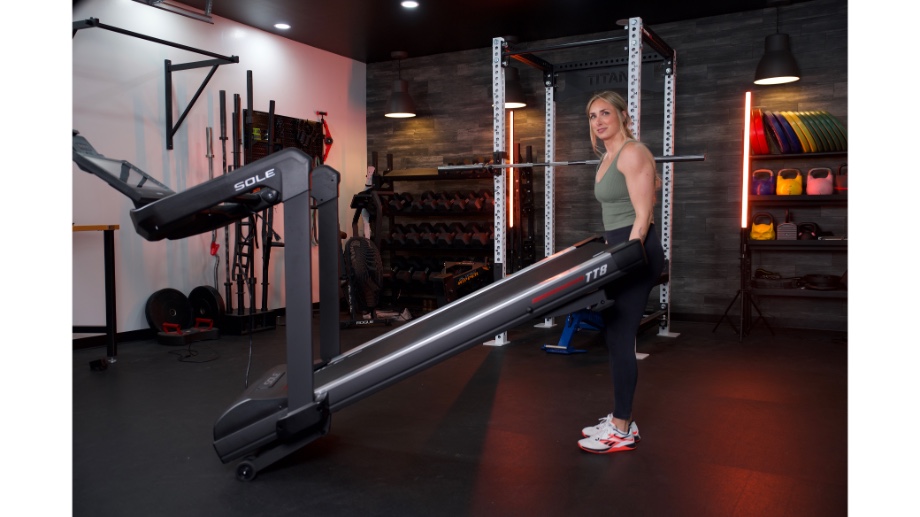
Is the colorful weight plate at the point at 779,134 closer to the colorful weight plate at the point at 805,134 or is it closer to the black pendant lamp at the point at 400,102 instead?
the colorful weight plate at the point at 805,134

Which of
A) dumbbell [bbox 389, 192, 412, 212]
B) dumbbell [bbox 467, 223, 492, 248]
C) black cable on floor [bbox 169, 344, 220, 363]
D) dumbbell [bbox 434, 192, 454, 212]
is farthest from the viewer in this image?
dumbbell [bbox 389, 192, 412, 212]

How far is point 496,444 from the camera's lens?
3057mm

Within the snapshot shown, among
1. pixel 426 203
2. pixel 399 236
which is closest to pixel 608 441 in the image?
pixel 426 203

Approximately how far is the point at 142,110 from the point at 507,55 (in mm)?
3222

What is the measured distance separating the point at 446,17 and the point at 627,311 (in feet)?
14.7

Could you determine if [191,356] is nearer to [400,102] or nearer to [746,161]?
[400,102]

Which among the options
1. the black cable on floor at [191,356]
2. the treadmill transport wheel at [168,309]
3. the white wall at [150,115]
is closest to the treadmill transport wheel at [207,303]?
the treadmill transport wheel at [168,309]

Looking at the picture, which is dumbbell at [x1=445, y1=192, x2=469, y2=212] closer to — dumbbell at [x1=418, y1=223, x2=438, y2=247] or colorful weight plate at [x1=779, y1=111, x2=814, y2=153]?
dumbbell at [x1=418, y1=223, x2=438, y2=247]

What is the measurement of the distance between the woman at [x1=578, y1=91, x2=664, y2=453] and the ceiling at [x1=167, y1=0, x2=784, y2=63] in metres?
3.48

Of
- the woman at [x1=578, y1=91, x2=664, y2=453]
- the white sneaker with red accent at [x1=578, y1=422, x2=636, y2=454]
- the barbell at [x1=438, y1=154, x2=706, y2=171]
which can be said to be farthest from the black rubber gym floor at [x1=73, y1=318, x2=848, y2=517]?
the barbell at [x1=438, y1=154, x2=706, y2=171]

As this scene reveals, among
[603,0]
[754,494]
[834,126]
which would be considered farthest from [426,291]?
[754,494]

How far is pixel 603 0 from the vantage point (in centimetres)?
582

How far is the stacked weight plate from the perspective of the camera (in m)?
5.55
